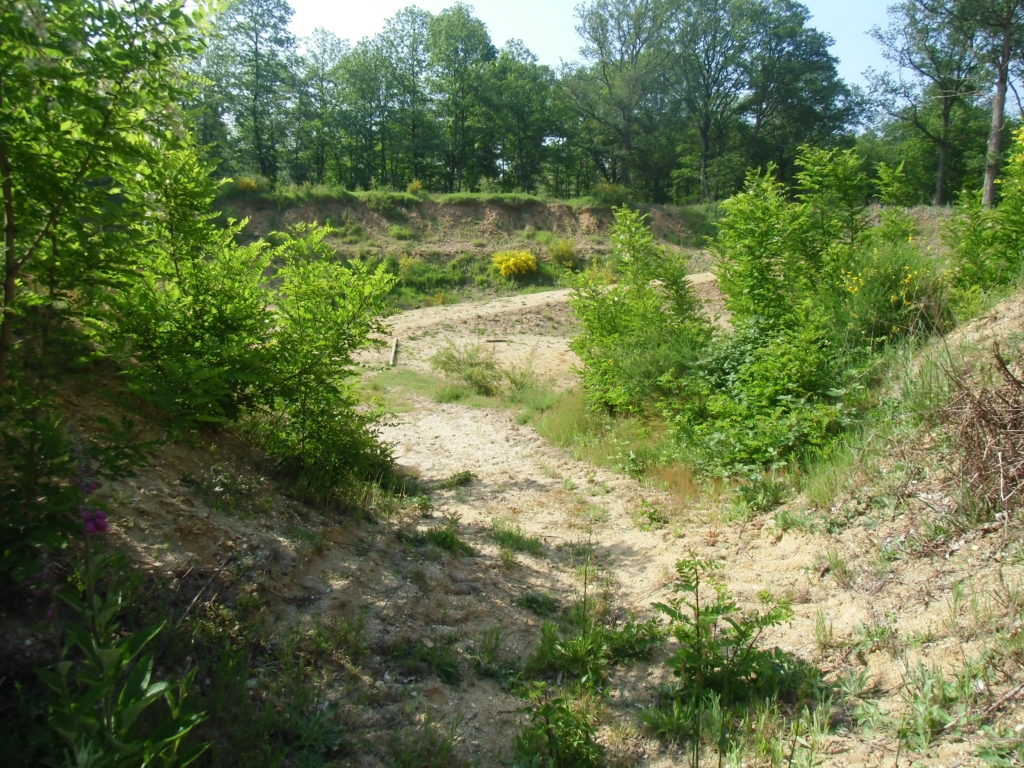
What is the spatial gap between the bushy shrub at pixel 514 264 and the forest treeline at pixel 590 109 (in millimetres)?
15332

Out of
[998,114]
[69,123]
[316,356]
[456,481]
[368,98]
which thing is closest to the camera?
[69,123]

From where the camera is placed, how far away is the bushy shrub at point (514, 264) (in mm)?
29672

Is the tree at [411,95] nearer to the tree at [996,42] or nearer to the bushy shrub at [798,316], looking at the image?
the tree at [996,42]

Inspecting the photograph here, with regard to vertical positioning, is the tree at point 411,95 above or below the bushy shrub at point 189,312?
above

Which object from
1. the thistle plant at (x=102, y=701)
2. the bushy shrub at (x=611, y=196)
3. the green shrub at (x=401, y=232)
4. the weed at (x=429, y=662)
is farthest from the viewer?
the bushy shrub at (x=611, y=196)

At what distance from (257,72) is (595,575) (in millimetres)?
40389

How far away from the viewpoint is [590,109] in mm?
44719

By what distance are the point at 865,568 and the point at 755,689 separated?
1.61 metres

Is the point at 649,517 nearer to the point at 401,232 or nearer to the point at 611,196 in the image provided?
the point at 401,232

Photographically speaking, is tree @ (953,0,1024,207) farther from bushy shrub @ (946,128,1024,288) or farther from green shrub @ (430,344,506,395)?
green shrub @ (430,344,506,395)

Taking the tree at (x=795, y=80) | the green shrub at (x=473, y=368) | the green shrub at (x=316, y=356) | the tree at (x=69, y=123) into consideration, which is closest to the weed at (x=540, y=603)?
the green shrub at (x=316, y=356)

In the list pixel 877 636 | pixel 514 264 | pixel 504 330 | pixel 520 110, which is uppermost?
pixel 520 110

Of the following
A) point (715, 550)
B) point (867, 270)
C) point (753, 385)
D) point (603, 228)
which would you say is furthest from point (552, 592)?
point (603, 228)

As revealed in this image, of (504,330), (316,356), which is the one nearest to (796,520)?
(316,356)
